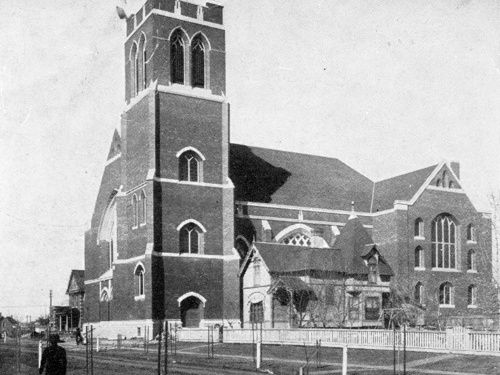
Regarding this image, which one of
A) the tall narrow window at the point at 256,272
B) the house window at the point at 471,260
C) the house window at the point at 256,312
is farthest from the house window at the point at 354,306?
the house window at the point at 471,260

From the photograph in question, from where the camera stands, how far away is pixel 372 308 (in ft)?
161

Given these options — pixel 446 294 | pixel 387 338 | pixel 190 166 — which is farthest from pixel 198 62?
pixel 387 338

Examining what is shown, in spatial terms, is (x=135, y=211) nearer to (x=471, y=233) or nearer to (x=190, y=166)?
(x=190, y=166)

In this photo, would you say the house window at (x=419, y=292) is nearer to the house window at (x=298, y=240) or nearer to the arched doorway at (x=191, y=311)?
the house window at (x=298, y=240)

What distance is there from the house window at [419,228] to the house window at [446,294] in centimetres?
433

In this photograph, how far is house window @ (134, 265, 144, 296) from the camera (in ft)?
161

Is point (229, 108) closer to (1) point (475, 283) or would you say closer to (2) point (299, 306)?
(2) point (299, 306)

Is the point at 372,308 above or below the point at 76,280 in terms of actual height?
below

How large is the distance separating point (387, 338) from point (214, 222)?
21578 millimetres

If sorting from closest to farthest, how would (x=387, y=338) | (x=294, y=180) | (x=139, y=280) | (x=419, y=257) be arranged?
(x=387, y=338)
(x=139, y=280)
(x=419, y=257)
(x=294, y=180)

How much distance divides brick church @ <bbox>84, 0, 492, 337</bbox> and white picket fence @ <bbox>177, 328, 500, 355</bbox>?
815cm

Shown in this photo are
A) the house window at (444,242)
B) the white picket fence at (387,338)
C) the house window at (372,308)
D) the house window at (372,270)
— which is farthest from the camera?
the house window at (444,242)

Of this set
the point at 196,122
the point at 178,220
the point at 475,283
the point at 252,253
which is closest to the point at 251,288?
the point at 252,253

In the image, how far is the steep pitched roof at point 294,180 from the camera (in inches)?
2267
